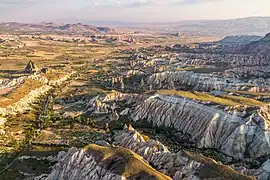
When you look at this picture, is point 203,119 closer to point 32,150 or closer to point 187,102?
point 187,102

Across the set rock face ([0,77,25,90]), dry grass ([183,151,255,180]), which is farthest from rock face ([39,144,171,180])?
rock face ([0,77,25,90])

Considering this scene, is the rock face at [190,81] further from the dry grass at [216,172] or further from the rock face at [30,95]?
the dry grass at [216,172]

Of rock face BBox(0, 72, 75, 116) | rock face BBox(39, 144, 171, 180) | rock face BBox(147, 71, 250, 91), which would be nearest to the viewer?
rock face BBox(39, 144, 171, 180)

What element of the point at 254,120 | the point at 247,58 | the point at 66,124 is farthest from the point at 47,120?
the point at 247,58

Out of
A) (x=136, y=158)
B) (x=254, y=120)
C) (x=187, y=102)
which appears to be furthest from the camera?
(x=187, y=102)

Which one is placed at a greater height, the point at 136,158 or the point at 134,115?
the point at 136,158

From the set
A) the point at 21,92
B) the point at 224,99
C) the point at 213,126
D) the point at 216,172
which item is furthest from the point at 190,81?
the point at 216,172

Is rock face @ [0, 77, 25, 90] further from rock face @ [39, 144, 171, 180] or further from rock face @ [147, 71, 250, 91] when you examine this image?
rock face @ [39, 144, 171, 180]
